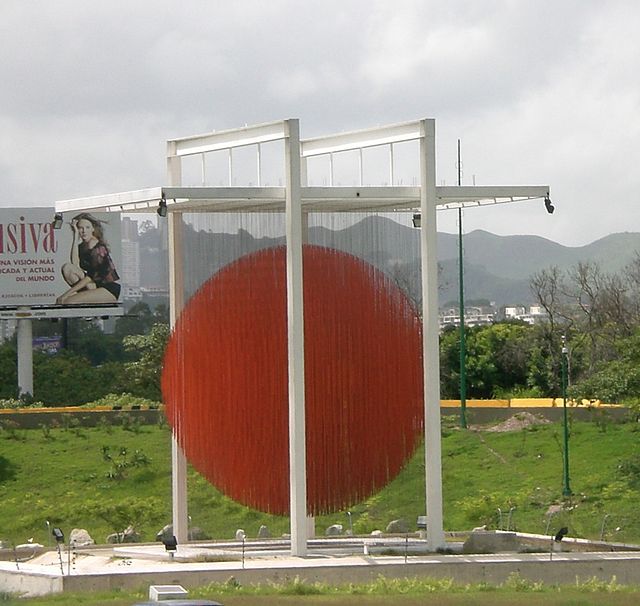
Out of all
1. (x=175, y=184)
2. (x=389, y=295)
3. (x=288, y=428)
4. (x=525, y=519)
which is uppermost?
(x=175, y=184)

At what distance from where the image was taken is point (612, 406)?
50312mm

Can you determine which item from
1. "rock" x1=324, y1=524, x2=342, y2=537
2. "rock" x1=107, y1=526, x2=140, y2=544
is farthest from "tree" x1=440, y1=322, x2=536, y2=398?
"rock" x1=107, y1=526, x2=140, y2=544

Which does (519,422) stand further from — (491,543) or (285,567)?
(285,567)

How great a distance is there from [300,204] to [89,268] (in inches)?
1570

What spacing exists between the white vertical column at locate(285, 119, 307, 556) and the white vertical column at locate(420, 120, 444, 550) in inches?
97.6

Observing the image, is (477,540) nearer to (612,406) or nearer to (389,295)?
(389,295)

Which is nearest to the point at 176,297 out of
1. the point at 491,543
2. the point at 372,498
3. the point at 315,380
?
the point at 315,380

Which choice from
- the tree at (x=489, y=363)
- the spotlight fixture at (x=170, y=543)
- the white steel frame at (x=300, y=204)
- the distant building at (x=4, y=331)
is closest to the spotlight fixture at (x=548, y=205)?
the white steel frame at (x=300, y=204)

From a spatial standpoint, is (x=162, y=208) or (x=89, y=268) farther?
(x=89, y=268)

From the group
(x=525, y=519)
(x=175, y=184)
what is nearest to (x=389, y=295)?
(x=175, y=184)

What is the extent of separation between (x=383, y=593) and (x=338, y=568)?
2518 millimetres

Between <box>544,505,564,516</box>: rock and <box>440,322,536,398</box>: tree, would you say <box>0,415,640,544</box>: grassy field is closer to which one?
<box>544,505,564,516</box>: rock

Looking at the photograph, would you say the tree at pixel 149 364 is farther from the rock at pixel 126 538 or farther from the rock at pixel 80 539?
the rock at pixel 126 538

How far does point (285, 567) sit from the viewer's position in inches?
1053
